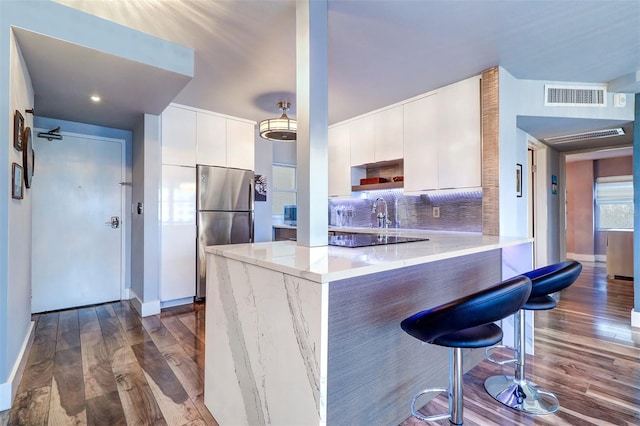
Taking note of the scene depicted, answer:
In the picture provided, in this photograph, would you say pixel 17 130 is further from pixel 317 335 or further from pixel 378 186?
pixel 378 186

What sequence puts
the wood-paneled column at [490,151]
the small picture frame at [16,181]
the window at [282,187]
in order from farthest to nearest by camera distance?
the window at [282,187] → the wood-paneled column at [490,151] → the small picture frame at [16,181]

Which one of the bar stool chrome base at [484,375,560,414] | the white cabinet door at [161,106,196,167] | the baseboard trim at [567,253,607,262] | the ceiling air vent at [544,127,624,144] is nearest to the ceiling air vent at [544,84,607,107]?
the ceiling air vent at [544,127,624,144]

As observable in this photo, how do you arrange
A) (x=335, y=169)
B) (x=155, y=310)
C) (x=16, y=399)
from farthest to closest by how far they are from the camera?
(x=335, y=169) < (x=155, y=310) < (x=16, y=399)

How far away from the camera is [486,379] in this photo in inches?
84.7

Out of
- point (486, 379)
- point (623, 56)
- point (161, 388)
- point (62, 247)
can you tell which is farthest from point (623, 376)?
point (62, 247)

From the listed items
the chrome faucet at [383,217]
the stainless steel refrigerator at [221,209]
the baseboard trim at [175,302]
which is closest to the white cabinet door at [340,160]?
the chrome faucet at [383,217]

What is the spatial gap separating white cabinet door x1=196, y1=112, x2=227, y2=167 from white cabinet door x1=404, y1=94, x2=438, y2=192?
235cm

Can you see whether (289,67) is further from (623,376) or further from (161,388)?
(623,376)

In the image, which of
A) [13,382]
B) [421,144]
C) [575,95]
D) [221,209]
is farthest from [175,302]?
[575,95]

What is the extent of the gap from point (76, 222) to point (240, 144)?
220cm

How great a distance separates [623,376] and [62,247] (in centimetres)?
543

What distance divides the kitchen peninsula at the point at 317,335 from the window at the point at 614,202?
726 centimetres

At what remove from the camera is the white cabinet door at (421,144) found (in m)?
3.32

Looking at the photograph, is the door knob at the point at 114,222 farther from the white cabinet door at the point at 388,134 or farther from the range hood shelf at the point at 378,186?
the white cabinet door at the point at 388,134
